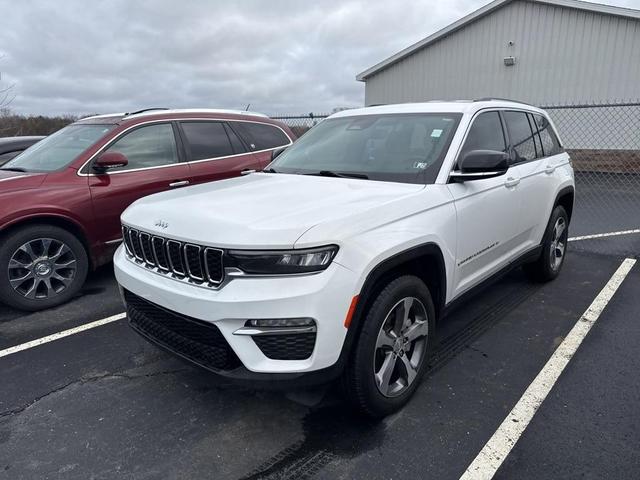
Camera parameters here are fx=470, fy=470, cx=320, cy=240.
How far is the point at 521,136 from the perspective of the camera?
427 centimetres

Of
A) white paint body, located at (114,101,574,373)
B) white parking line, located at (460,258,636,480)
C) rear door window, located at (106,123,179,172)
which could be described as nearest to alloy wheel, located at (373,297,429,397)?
white paint body, located at (114,101,574,373)

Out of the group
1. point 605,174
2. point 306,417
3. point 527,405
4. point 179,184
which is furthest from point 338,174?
point 605,174

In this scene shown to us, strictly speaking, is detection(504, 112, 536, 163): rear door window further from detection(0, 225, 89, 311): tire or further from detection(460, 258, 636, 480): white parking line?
detection(0, 225, 89, 311): tire

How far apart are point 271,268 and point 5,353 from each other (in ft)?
8.77

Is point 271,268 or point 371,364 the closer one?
point 271,268

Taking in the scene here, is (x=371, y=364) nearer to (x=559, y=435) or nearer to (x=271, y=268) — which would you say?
(x=271, y=268)

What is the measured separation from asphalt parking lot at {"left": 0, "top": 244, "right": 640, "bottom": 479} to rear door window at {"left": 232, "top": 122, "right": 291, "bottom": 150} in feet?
10.1

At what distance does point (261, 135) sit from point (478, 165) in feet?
12.6

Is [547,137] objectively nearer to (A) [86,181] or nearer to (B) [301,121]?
(A) [86,181]

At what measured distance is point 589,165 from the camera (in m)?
14.2

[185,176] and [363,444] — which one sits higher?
[185,176]

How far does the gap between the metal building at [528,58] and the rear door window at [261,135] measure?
13616mm

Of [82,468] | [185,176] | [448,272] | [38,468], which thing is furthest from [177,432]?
[185,176]

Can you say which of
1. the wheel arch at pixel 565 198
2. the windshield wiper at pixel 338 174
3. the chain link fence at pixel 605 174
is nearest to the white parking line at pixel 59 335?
the windshield wiper at pixel 338 174
